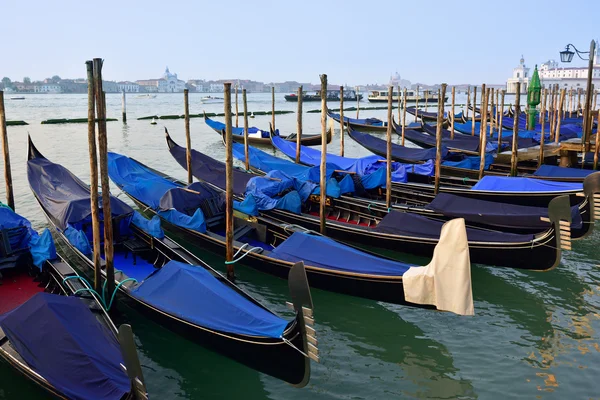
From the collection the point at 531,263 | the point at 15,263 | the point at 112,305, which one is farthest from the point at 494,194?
the point at 15,263

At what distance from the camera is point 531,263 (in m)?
6.94

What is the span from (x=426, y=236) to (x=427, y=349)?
227 centimetres

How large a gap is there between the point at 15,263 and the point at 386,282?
4677 millimetres

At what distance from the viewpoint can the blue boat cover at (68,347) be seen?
4238 mm

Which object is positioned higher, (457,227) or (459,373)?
(457,227)

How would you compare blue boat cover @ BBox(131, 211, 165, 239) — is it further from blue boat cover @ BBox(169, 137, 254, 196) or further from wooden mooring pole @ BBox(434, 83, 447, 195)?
wooden mooring pole @ BBox(434, 83, 447, 195)

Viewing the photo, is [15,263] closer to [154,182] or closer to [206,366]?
[206,366]

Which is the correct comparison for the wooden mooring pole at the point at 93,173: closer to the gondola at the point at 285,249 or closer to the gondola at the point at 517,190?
Answer: the gondola at the point at 285,249

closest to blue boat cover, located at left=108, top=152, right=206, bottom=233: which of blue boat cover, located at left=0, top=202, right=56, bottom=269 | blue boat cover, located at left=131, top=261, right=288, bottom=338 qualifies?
blue boat cover, located at left=0, top=202, right=56, bottom=269

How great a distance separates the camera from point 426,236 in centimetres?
777

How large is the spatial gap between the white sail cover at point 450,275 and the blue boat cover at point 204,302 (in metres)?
1.68

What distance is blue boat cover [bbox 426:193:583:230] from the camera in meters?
8.12

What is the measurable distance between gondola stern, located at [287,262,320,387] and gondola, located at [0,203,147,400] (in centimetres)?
132

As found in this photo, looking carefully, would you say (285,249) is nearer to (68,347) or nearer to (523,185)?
(68,347)
